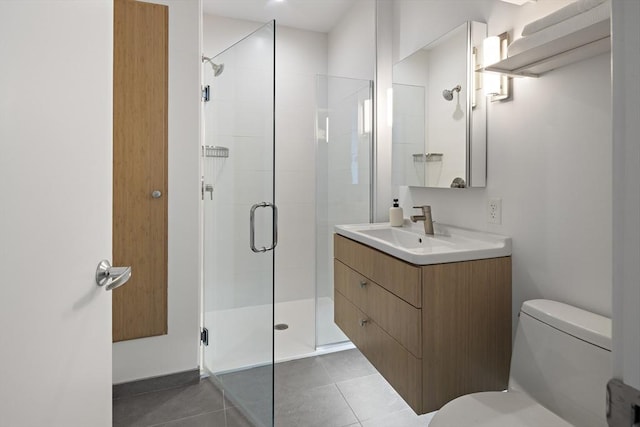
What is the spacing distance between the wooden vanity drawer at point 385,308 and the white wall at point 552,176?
20.3 inches

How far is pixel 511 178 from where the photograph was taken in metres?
1.63

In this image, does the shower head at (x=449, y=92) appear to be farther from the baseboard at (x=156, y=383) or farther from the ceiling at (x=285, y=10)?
the baseboard at (x=156, y=383)

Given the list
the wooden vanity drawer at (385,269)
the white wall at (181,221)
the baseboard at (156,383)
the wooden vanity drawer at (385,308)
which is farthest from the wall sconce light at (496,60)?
the baseboard at (156,383)

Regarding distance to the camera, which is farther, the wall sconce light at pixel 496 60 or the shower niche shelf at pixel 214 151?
the shower niche shelf at pixel 214 151

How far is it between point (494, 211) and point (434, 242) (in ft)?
1.10

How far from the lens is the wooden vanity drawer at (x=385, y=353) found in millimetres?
1470

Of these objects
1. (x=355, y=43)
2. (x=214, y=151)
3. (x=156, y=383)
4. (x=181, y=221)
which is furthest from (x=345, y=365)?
(x=355, y=43)

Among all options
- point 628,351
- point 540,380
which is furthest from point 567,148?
point 628,351

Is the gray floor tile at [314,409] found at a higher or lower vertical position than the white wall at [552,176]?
lower

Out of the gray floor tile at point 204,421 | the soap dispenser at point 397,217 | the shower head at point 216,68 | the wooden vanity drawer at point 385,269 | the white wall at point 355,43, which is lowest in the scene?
the gray floor tile at point 204,421

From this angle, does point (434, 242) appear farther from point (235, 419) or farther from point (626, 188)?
point (626, 188)

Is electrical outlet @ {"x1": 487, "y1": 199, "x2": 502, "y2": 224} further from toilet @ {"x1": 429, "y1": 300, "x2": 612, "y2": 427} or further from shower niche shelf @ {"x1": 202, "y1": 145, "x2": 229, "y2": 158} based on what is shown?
shower niche shelf @ {"x1": 202, "y1": 145, "x2": 229, "y2": 158}

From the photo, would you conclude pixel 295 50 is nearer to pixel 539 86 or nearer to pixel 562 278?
pixel 539 86

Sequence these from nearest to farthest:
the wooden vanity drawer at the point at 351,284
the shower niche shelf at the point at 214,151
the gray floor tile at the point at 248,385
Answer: the gray floor tile at the point at 248,385 → the wooden vanity drawer at the point at 351,284 → the shower niche shelf at the point at 214,151
